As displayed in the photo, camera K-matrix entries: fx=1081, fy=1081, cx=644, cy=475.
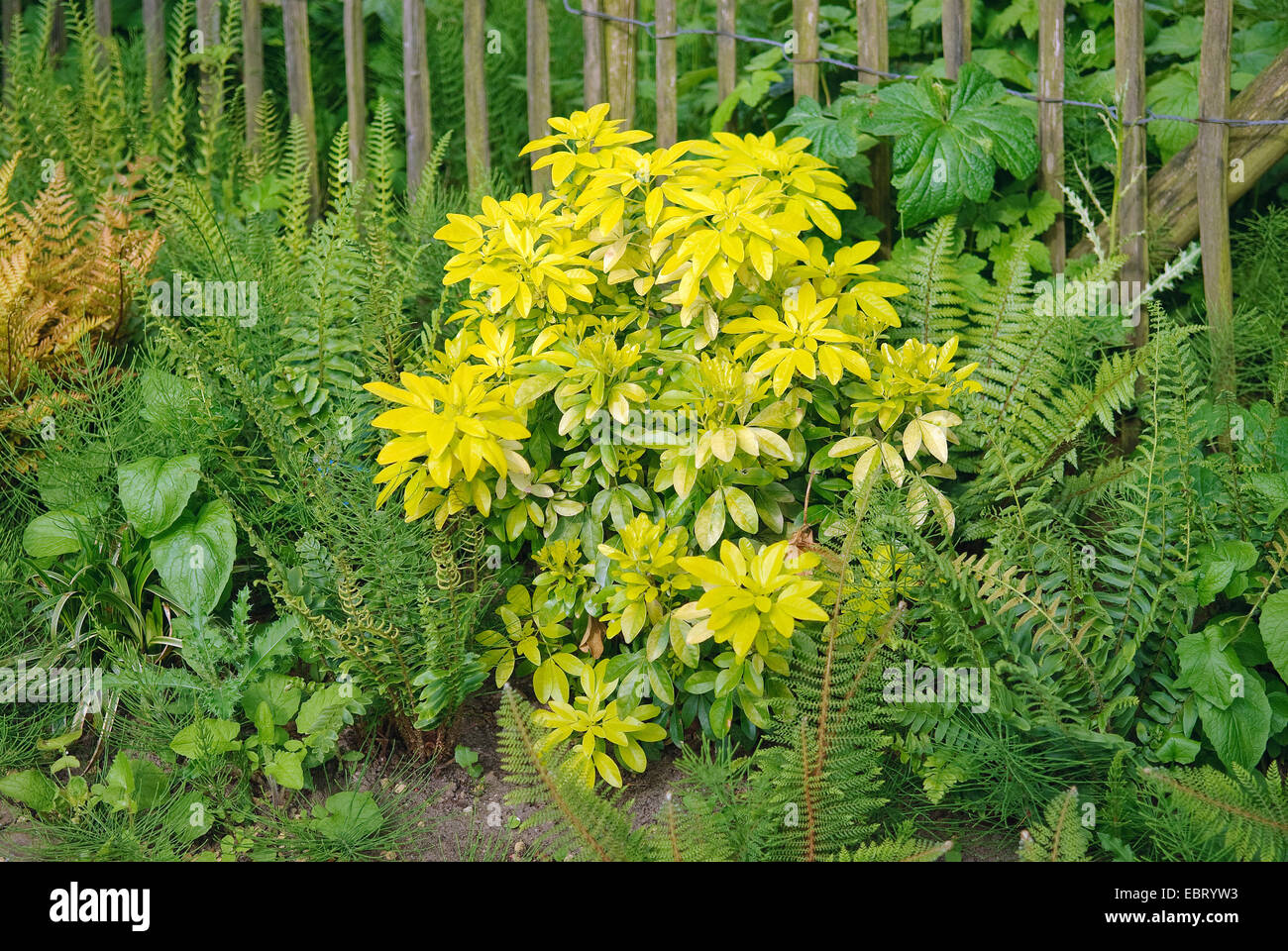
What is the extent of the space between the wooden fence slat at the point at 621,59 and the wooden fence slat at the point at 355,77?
1.02 meters

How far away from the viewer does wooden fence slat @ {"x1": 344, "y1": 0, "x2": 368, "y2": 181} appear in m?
4.00

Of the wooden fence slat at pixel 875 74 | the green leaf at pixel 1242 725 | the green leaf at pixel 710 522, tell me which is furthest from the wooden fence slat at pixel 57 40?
the green leaf at pixel 1242 725

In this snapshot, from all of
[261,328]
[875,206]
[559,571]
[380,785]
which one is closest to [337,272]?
[261,328]

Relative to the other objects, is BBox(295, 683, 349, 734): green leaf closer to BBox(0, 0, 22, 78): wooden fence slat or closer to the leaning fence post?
the leaning fence post

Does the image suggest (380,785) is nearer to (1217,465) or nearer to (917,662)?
(917,662)

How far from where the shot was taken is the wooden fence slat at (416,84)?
12.8ft

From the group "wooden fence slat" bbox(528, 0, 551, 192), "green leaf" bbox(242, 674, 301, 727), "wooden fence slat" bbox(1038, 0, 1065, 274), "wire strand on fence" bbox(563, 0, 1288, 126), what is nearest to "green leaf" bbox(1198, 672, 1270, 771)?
"wooden fence slat" bbox(1038, 0, 1065, 274)

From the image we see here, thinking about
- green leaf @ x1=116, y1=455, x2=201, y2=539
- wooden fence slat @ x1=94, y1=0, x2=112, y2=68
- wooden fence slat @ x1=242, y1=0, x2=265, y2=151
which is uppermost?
wooden fence slat @ x1=94, y1=0, x2=112, y2=68

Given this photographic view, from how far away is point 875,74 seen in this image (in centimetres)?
338

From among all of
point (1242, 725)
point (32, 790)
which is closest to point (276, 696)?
point (32, 790)

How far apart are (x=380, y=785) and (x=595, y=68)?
241 centimetres

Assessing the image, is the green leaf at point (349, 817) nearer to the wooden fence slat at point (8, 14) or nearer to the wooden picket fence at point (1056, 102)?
the wooden picket fence at point (1056, 102)

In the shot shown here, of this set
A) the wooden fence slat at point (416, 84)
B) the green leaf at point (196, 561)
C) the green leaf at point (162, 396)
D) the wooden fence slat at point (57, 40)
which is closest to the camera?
the green leaf at point (196, 561)

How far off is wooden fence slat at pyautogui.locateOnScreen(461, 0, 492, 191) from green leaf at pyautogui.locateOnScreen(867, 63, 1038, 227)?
144 cm
